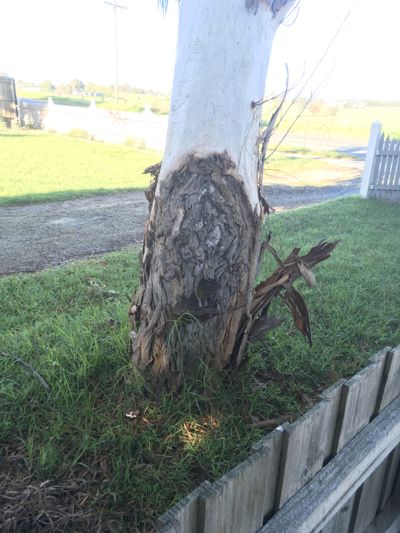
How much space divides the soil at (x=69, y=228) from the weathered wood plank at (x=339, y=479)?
3912mm

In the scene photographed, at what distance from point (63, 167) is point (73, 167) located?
0.30 metres

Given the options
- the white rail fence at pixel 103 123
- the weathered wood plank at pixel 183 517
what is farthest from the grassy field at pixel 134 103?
the weathered wood plank at pixel 183 517

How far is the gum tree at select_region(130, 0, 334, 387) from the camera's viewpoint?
174cm

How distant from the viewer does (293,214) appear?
7.70 metres

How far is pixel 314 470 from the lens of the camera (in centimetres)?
188

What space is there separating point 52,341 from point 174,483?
140 cm

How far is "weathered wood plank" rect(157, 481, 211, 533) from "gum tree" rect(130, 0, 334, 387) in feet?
2.44

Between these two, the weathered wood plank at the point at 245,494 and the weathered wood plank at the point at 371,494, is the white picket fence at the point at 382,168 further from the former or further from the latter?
the weathered wood plank at the point at 245,494

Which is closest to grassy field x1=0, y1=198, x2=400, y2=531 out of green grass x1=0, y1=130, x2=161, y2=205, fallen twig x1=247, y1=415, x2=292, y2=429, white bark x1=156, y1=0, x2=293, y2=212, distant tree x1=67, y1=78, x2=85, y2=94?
fallen twig x1=247, y1=415, x2=292, y2=429

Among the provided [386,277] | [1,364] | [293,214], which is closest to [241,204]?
[1,364]

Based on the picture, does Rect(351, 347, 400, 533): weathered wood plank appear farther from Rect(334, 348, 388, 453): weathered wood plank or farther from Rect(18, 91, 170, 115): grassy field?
Rect(18, 91, 170, 115): grassy field

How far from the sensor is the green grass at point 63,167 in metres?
9.92

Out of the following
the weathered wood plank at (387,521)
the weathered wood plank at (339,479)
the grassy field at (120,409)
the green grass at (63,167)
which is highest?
the grassy field at (120,409)

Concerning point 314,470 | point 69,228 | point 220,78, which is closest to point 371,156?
point 69,228
